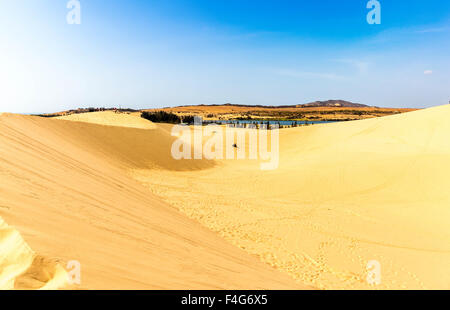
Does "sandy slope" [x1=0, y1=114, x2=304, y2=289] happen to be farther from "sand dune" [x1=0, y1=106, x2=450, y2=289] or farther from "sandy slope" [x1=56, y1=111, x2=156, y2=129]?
"sandy slope" [x1=56, y1=111, x2=156, y2=129]

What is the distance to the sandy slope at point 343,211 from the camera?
476 centimetres

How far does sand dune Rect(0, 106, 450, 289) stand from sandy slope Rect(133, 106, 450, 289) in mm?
37

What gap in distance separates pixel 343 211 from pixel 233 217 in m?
3.68

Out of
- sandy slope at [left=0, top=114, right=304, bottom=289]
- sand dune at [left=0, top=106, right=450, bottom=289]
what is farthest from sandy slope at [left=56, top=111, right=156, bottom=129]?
sandy slope at [left=0, top=114, right=304, bottom=289]

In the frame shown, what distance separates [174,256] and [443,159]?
12.0m

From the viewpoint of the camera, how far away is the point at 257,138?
2484 centimetres

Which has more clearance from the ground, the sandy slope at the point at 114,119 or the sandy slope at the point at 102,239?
the sandy slope at the point at 114,119

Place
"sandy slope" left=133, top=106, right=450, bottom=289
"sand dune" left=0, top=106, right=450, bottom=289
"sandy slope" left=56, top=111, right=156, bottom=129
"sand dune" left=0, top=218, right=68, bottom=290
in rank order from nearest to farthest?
1. "sand dune" left=0, top=218, right=68, bottom=290
2. "sand dune" left=0, top=106, right=450, bottom=289
3. "sandy slope" left=133, top=106, right=450, bottom=289
4. "sandy slope" left=56, top=111, right=156, bottom=129

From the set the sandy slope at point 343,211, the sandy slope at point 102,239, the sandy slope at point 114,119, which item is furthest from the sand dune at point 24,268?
the sandy slope at point 114,119

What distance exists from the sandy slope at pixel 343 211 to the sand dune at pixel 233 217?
4 cm

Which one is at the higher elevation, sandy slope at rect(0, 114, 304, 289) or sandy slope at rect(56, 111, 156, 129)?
sandy slope at rect(56, 111, 156, 129)

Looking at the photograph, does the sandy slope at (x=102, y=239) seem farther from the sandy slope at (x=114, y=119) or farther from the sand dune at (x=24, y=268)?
the sandy slope at (x=114, y=119)

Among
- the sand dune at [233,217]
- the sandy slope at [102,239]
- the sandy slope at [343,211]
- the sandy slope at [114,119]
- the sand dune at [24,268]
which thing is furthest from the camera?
the sandy slope at [114,119]

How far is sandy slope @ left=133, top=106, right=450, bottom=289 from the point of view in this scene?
4.76 meters
